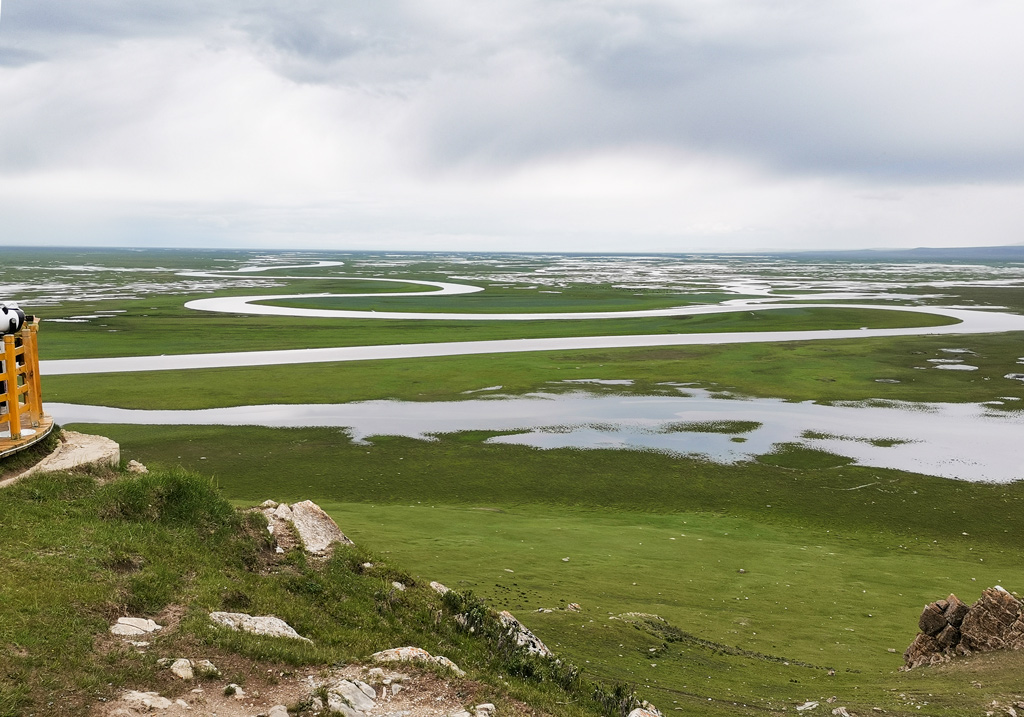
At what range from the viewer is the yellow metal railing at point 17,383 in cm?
1373

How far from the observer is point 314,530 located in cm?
1530

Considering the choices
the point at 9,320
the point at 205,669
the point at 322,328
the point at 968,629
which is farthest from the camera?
the point at 322,328

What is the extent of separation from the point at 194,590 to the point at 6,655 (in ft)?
9.80

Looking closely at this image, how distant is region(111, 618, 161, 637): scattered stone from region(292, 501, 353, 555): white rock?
422 centimetres

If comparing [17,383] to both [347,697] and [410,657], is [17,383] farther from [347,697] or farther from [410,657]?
[347,697]

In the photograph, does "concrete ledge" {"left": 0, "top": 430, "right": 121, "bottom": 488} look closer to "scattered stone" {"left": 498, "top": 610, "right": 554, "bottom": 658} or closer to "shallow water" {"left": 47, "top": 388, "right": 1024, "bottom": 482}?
"scattered stone" {"left": 498, "top": 610, "right": 554, "bottom": 658}

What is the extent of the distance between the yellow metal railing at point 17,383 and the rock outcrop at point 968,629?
1816 centimetres

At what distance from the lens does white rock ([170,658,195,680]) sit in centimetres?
928

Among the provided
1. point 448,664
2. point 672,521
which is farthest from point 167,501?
point 672,521

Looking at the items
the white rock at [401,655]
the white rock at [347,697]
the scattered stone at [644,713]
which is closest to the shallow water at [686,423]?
the scattered stone at [644,713]

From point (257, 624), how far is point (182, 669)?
1.68m

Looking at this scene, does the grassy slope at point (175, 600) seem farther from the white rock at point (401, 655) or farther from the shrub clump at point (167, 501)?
the white rock at point (401, 655)

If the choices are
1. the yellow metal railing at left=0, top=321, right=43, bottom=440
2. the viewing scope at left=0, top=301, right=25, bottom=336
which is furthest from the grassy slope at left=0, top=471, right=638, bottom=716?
the viewing scope at left=0, top=301, right=25, bottom=336

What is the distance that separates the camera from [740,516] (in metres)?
28.4
